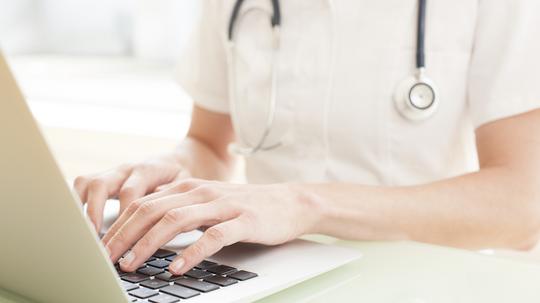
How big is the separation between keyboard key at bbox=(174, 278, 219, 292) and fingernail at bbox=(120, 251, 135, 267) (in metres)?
0.06

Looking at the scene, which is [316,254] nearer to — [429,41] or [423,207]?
[423,207]

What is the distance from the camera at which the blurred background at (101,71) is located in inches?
99.5

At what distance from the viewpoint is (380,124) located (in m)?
1.13

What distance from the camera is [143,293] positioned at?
65 cm

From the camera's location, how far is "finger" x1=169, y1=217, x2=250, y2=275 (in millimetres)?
710

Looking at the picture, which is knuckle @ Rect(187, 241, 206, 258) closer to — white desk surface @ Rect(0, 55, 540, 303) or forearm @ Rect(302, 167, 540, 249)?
white desk surface @ Rect(0, 55, 540, 303)

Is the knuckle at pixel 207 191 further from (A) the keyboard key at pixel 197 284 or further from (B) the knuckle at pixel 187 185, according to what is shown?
(A) the keyboard key at pixel 197 284

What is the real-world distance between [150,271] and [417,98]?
0.52 metres

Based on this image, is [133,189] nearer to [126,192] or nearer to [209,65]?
[126,192]

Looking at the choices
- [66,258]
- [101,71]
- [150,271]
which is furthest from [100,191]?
[101,71]

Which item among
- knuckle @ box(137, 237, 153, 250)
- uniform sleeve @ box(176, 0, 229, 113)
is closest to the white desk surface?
knuckle @ box(137, 237, 153, 250)

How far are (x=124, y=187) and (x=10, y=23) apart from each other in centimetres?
259

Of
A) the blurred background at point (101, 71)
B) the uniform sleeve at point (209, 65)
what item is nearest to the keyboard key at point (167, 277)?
the uniform sleeve at point (209, 65)

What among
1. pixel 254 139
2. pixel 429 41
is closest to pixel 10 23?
pixel 254 139
